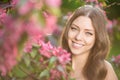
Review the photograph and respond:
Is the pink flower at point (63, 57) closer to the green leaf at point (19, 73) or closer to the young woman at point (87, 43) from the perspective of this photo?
the green leaf at point (19, 73)

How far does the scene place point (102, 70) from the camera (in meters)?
2.79

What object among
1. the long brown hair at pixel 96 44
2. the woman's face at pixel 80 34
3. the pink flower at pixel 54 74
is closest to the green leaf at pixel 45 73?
the pink flower at pixel 54 74

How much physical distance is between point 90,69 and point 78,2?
752mm

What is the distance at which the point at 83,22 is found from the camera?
2277mm

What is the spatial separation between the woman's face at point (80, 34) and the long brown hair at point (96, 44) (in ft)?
0.18

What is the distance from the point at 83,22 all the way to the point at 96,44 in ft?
1.39

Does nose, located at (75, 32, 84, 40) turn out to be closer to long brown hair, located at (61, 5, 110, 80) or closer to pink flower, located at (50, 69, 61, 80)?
long brown hair, located at (61, 5, 110, 80)

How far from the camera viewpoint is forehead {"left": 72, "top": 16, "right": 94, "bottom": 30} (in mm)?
2266

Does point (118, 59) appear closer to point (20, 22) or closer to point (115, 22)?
point (115, 22)

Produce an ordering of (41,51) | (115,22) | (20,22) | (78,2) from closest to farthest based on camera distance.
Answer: (20,22), (41,51), (78,2), (115,22)

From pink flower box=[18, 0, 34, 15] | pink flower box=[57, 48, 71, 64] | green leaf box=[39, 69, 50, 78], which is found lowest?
green leaf box=[39, 69, 50, 78]

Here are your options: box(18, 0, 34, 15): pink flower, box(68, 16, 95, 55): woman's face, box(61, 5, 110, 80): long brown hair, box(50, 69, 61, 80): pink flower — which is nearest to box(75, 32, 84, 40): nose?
box(68, 16, 95, 55): woman's face

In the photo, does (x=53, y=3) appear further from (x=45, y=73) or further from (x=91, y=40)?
(x=91, y=40)

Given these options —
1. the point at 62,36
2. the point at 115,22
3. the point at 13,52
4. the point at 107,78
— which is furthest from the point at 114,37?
the point at 13,52
